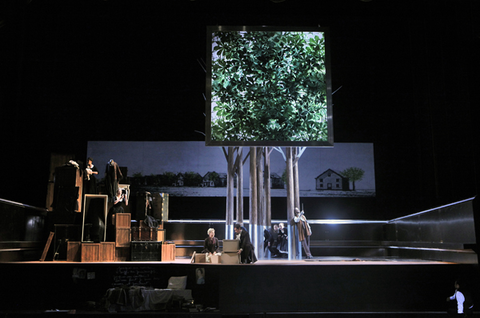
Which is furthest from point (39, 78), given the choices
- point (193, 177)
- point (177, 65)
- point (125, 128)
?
point (193, 177)

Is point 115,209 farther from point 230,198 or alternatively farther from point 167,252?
point 230,198

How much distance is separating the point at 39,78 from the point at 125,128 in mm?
2829

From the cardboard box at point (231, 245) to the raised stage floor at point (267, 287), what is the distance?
1.36 feet

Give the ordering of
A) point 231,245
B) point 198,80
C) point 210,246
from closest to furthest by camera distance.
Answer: point 231,245 < point 210,246 < point 198,80


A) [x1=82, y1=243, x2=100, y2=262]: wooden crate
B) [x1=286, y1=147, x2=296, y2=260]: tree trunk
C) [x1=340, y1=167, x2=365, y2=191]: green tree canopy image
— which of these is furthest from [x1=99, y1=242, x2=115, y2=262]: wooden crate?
[x1=340, y1=167, x2=365, y2=191]: green tree canopy image

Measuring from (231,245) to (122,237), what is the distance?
8.58ft

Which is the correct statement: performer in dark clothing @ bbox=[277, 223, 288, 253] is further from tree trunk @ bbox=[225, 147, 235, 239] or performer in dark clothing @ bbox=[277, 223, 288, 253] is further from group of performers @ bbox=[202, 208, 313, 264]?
tree trunk @ bbox=[225, 147, 235, 239]

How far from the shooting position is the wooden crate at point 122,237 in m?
10.3

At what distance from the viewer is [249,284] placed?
9.13 m

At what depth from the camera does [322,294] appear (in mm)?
9047

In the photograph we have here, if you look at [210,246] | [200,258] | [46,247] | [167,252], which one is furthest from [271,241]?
[46,247]

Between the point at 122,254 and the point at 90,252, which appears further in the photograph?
the point at 122,254

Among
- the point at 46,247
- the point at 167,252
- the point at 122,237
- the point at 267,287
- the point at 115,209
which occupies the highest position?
the point at 115,209

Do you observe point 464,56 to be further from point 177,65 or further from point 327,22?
point 177,65
